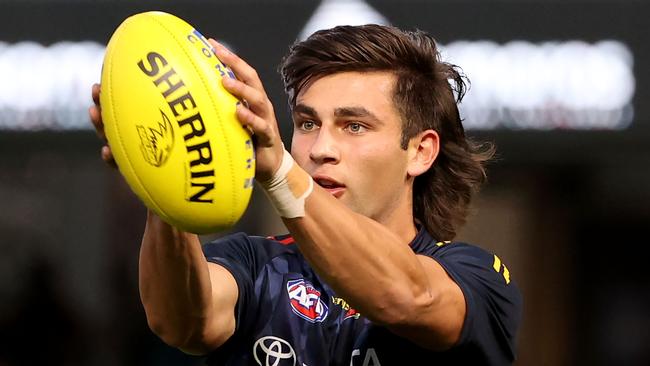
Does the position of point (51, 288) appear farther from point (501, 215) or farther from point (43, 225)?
point (501, 215)

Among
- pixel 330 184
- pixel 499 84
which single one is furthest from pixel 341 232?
pixel 499 84

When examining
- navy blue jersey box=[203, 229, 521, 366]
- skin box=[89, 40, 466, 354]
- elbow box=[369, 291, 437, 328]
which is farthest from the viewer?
navy blue jersey box=[203, 229, 521, 366]

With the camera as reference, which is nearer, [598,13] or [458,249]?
[458,249]

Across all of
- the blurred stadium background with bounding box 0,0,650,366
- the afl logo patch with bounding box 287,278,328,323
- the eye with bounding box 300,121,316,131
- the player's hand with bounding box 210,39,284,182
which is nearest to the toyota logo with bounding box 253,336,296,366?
the afl logo patch with bounding box 287,278,328,323

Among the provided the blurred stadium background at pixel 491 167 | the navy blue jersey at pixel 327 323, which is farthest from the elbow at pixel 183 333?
the blurred stadium background at pixel 491 167

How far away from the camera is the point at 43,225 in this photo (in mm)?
6887

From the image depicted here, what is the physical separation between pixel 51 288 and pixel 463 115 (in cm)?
229

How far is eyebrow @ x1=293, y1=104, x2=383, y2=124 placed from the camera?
3635mm

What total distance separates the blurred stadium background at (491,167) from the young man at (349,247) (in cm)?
216

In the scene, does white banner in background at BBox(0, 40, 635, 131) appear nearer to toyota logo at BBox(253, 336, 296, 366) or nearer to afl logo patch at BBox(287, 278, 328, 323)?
afl logo patch at BBox(287, 278, 328, 323)

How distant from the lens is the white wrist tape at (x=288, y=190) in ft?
9.53

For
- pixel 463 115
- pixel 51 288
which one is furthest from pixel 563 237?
pixel 51 288

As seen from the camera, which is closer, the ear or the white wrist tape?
the white wrist tape

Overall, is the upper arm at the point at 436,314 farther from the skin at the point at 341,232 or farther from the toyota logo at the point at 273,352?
the toyota logo at the point at 273,352
